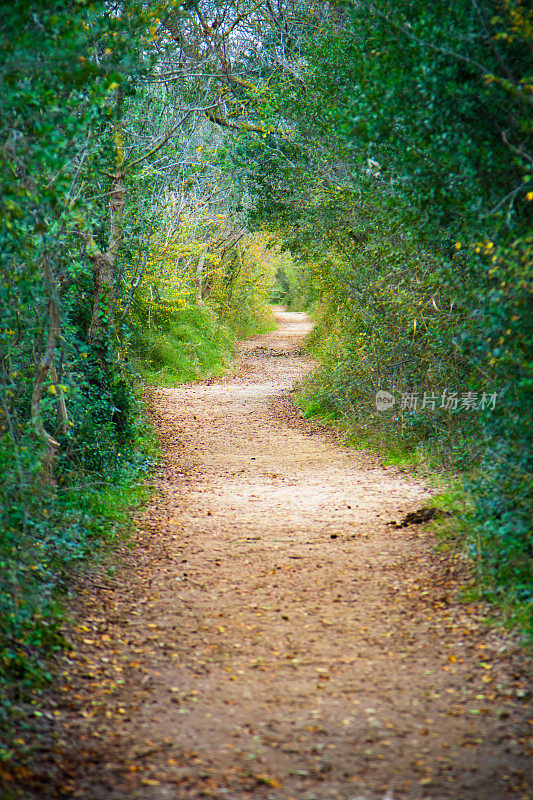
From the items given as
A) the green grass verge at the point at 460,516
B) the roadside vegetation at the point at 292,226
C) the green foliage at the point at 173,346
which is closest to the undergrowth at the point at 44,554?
the roadside vegetation at the point at 292,226

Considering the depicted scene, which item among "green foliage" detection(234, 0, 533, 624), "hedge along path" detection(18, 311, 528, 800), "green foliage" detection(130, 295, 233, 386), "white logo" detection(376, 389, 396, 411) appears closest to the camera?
"hedge along path" detection(18, 311, 528, 800)

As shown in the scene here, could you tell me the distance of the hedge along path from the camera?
329 cm

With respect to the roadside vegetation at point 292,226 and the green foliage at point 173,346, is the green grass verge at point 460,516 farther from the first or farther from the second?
the green foliage at point 173,346

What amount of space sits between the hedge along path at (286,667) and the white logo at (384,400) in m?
2.18

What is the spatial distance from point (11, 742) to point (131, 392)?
20.3ft

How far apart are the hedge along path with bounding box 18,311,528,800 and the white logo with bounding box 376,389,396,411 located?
218 cm

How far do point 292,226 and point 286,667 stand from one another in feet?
37.2

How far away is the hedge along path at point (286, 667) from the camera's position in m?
3.29

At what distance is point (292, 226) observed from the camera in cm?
1443

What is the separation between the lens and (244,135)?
12.4 meters

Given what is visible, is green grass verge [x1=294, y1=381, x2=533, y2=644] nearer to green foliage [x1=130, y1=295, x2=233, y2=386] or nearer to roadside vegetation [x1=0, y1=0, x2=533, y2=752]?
roadside vegetation [x1=0, y1=0, x2=533, y2=752]

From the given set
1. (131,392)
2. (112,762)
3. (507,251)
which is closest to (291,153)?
(131,392)

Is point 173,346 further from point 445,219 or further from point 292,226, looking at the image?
point 445,219

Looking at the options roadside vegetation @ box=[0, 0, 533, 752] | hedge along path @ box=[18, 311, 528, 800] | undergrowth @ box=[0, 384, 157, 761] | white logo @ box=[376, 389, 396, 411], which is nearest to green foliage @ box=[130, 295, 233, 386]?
roadside vegetation @ box=[0, 0, 533, 752]
